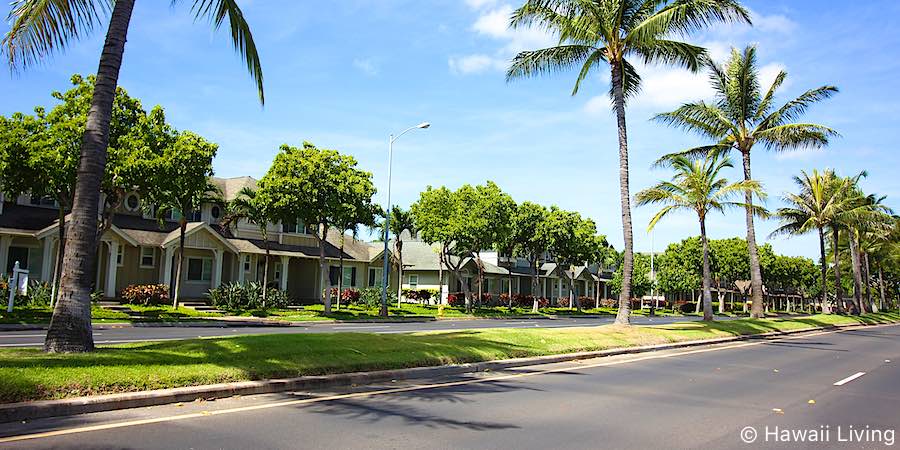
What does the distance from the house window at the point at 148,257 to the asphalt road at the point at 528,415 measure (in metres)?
26.6

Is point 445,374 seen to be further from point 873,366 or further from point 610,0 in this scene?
point 610,0

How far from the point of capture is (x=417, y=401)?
9242mm

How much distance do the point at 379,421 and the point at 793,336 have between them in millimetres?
25142

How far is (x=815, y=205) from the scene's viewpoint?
1708 inches

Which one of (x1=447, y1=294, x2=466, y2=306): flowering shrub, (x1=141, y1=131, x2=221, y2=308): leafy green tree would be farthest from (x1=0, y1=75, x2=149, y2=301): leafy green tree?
(x1=447, y1=294, x2=466, y2=306): flowering shrub

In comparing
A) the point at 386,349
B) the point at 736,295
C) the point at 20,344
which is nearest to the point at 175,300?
the point at 20,344

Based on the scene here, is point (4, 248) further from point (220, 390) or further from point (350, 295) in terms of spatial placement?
point (220, 390)

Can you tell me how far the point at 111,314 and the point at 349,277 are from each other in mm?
20995

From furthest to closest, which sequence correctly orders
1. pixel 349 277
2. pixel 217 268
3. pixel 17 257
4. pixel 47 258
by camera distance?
1. pixel 349 277
2. pixel 217 268
3. pixel 17 257
4. pixel 47 258

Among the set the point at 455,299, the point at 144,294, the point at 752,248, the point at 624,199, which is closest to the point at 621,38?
the point at 624,199

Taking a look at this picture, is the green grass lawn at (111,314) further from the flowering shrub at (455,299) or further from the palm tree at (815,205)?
the palm tree at (815,205)

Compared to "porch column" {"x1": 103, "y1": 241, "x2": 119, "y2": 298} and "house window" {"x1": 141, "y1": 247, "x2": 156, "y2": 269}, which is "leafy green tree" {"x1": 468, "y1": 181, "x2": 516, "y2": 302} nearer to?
"house window" {"x1": 141, "y1": 247, "x2": 156, "y2": 269}

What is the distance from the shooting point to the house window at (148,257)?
33.9 metres

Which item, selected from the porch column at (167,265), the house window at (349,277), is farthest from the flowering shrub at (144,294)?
the house window at (349,277)
